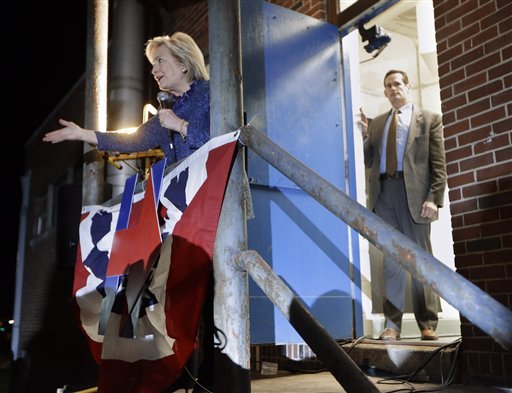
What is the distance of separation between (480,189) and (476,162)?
0.16 m

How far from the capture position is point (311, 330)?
1786mm

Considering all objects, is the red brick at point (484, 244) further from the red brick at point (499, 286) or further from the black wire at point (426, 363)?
the black wire at point (426, 363)

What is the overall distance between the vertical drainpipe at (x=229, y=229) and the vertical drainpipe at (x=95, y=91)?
1.84 m

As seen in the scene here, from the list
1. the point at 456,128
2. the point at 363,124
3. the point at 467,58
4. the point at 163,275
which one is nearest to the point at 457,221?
the point at 456,128

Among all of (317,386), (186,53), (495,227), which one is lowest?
(317,386)

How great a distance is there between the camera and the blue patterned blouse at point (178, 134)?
2646 millimetres

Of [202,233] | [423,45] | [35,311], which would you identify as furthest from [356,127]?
[35,311]

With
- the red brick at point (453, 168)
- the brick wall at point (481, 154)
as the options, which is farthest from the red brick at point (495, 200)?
the red brick at point (453, 168)

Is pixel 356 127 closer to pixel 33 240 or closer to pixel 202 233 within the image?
pixel 202 233

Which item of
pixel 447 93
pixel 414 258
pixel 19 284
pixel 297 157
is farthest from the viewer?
pixel 19 284

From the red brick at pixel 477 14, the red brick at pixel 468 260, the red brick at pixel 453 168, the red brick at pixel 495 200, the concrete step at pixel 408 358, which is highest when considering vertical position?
the red brick at pixel 477 14

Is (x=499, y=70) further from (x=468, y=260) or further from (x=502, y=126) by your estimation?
(x=468, y=260)

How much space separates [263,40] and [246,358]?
250 centimetres

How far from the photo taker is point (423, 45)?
5734 millimetres
